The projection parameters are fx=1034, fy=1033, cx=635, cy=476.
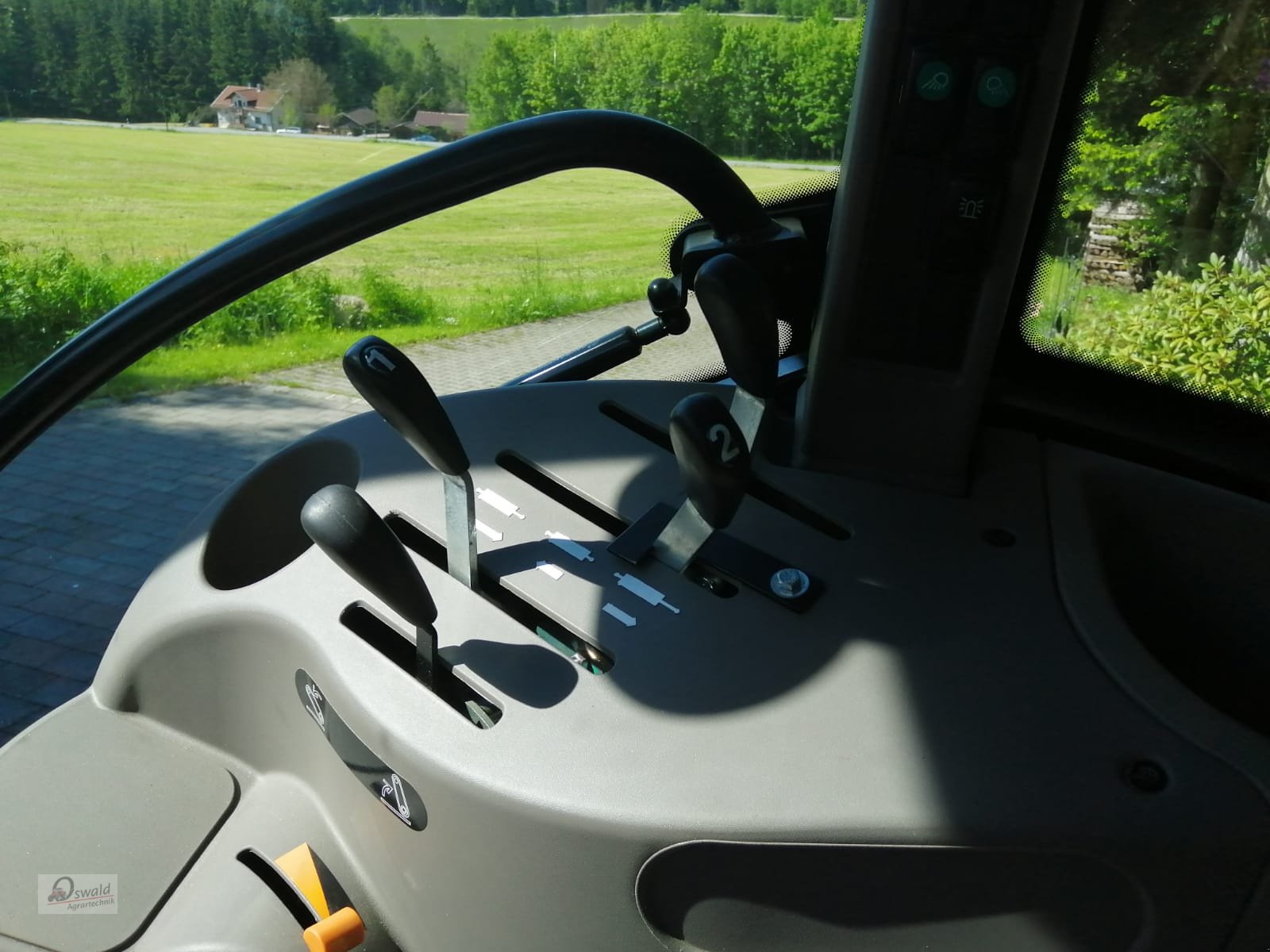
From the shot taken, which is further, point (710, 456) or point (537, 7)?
point (537, 7)

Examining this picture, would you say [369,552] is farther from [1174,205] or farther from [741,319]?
[1174,205]

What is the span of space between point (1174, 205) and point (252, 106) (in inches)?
45.6

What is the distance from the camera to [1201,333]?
1.06m

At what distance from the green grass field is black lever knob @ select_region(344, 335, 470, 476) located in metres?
0.23

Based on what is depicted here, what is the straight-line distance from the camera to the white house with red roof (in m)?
1.41

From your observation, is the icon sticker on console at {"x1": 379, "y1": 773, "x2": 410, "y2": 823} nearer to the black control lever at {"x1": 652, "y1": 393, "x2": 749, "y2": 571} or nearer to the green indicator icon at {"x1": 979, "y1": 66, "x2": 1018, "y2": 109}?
the black control lever at {"x1": 652, "y1": 393, "x2": 749, "y2": 571}

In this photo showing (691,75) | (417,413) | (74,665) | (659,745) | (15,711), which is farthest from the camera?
(74,665)

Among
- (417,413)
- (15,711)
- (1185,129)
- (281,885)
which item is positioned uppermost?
(1185,129)

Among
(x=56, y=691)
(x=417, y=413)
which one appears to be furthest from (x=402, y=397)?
(x=56, y=691)

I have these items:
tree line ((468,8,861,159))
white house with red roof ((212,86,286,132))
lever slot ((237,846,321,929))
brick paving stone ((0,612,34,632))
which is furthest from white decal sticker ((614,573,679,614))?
brick paving stone ((0,612,34,632))

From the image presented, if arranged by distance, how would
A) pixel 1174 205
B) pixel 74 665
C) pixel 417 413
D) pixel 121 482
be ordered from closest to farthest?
pixel 417 413 → pixel 1174 205 → pixel 74 665 → pixel 121 482

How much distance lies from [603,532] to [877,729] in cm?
34

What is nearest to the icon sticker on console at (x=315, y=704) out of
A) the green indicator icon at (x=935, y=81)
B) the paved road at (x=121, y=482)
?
the green indicator icon at (x=935, y=81)

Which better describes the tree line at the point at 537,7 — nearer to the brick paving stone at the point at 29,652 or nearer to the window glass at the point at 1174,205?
the window glass at the point at 1174,205
